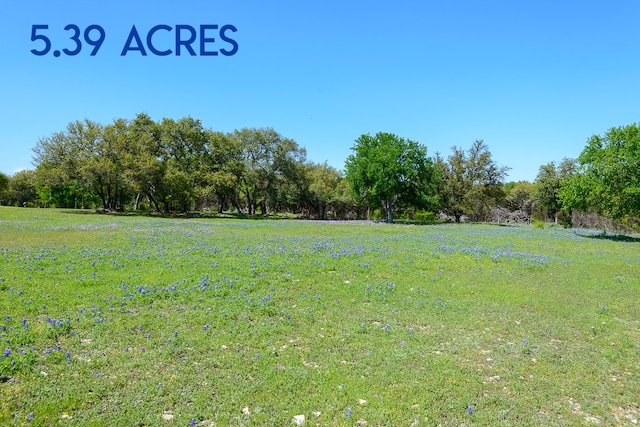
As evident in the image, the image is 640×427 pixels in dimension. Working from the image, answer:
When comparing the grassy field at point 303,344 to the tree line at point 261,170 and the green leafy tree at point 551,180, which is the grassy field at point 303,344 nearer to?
the tree line at point 261,170

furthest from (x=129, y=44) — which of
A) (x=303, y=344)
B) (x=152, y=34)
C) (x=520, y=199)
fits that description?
(x=520, y=199)

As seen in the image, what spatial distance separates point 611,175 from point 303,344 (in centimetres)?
3153

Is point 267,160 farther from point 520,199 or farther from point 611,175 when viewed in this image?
point 520,199

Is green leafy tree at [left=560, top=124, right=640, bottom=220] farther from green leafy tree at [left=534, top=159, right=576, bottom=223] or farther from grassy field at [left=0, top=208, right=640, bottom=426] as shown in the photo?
green leafy tree at [left=534, top=159, right=576, bottom=223]

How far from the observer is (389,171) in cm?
4769

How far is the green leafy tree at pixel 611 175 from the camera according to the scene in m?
27.1

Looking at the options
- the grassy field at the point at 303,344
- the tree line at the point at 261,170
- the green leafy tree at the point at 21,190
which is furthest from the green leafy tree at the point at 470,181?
the green leafy tree at the point at 21,190

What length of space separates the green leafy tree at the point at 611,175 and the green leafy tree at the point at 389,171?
2146cm

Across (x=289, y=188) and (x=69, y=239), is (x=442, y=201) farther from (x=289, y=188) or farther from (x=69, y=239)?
(x=69, y=239)

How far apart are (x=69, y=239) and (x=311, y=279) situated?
45.9 feet

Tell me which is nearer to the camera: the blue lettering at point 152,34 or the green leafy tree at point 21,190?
the blue lettering at point 152,34

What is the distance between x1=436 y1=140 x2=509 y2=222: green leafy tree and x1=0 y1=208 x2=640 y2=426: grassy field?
53.3m

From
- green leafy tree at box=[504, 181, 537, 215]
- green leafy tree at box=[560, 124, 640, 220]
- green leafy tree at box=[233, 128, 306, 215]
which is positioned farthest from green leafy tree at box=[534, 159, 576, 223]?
green leafy tree at box=[233, 128, 306, 215]

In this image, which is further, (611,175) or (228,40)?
(611,175)
